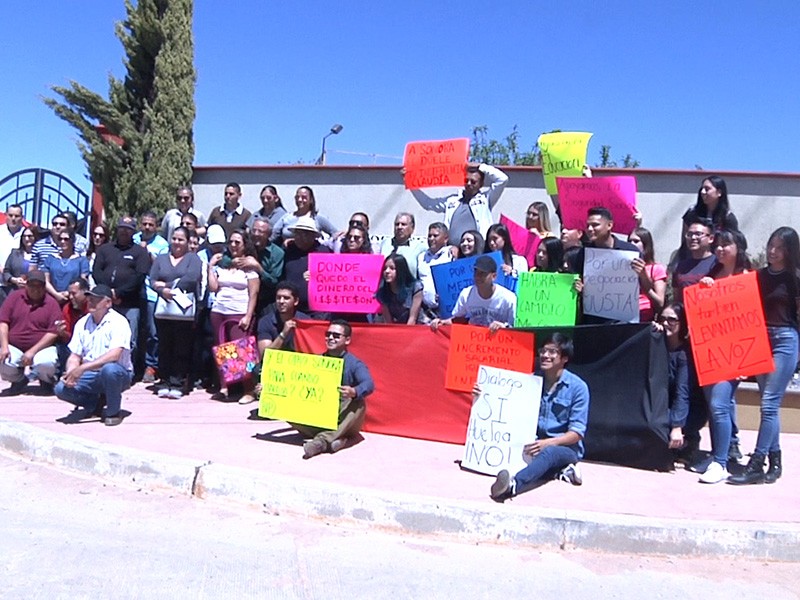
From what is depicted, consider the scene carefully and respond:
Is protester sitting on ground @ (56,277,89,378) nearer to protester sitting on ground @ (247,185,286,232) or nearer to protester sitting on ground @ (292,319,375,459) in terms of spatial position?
→ protester sitting on ground @ (247,185,286,232)

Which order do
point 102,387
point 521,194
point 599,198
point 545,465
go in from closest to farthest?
point 545,465
point 599,198
point 102,387
point 521,194

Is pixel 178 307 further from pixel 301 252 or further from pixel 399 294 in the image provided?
pixel 399 294

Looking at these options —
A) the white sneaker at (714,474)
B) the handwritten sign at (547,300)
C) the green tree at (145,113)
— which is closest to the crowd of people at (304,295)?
the white sneaker at (714,474)

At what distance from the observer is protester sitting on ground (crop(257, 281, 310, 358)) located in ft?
25.8

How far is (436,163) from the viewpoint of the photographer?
9.15 metres

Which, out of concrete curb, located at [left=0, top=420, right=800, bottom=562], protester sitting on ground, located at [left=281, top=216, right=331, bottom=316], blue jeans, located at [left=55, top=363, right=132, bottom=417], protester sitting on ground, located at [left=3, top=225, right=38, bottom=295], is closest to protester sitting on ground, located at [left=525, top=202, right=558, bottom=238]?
protester sitting on ground, located at [left=281, top=216, right=331, bottom=316]

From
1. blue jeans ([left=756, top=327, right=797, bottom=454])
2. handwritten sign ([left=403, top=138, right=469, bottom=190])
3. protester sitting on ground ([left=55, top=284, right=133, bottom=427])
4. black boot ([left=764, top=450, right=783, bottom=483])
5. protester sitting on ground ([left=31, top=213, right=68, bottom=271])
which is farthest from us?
protester sitting on ground ([left=31, top=213, right=68, bottom=271])

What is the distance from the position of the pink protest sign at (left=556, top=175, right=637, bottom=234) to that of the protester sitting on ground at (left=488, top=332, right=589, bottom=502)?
5.06 ft

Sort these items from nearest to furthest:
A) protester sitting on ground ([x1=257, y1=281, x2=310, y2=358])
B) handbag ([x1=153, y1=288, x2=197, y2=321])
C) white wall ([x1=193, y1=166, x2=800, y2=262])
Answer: protester sitting on ground ([x1=257, y1=281, x2=310, y2=358]), handbag ([x1=153, y1=288, x2=197, y2=321]), white wall ([x1=193, y1=166, x2=800, y2=262])

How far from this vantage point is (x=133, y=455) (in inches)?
247

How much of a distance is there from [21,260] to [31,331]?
195 centimetres

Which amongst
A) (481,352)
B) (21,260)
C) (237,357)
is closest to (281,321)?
(237,357)

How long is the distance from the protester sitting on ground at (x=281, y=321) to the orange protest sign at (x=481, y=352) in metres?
1.68

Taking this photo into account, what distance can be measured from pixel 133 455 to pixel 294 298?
243 cm
